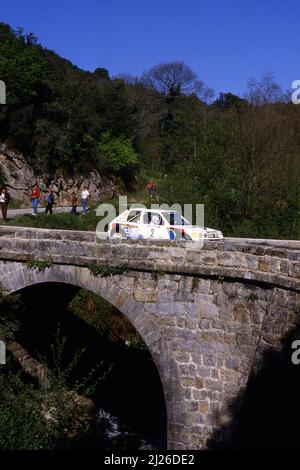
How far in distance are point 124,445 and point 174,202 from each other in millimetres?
11077

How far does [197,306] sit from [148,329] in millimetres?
1133

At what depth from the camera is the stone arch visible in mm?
10742

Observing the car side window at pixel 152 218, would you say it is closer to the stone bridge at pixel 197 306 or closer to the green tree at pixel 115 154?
the stone bridge at pixel 197 306

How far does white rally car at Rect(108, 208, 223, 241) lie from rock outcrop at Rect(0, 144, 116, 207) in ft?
47.4

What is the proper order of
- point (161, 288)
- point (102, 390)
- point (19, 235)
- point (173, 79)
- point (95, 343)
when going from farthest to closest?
point (173, 79) < point (95, 343) < point (102, 390) < point (19, 235) < point (161, 288)

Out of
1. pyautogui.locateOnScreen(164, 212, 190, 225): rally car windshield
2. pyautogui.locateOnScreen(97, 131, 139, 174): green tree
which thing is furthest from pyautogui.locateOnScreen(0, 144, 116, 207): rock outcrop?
pyautogui.locateOnScreen(164, 212, 190, 225): rally car windshield

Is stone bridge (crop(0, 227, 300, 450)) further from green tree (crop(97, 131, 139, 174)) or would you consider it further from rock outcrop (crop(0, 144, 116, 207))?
green tree (crop(97, 131, 139, 174))

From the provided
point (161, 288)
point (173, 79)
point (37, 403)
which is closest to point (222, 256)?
point (161, 288)

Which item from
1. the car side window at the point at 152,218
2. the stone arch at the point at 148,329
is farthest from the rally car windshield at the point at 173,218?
the stone arch at the point at 148,329

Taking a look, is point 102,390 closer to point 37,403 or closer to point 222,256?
point 37,403

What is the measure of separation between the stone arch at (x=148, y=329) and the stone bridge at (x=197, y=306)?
19mm

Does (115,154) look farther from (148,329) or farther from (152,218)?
(148,329)
